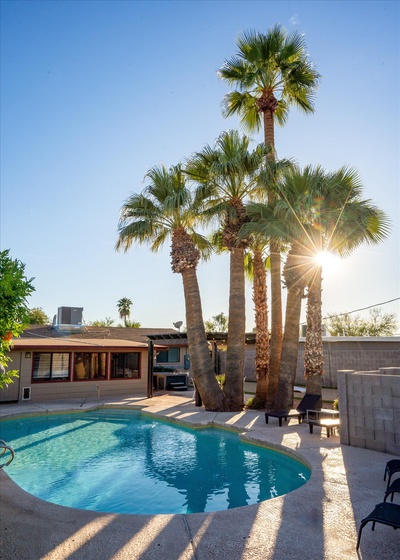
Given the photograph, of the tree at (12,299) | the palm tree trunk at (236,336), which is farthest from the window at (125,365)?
the tree at (12,299)

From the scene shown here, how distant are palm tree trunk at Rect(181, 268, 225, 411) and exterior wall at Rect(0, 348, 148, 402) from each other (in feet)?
22.0

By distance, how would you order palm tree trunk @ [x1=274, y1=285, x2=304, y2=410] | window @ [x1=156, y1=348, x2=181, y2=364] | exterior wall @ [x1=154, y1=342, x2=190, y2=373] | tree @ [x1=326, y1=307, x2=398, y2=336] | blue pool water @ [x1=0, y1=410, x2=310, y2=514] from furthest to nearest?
tree @ [x1=326, y1=307, x2=398, y2=336] < window @ [x1=156, y1=348, x2=181, y2=364] < exterior wall @ [x1=154, y1=342, x2=190, y2=373] < palm tree trunk @ [x1=274, y1=285, x2=304, y2=410] < blue pool water @ [x1=0, y1=410, x2=310, y2=514]

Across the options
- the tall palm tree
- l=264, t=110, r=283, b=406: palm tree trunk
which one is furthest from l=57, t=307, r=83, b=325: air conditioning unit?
l=264, t=110, r=283, b=406: palm tree trunk

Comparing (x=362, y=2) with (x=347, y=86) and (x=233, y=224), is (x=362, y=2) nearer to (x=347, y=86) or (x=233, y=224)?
(x=347, y=86)

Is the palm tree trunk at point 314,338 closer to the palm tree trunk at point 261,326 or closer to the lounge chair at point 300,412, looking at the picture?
the lounge chair at point 300,412

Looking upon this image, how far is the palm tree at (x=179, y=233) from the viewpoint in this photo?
1478 centimetres

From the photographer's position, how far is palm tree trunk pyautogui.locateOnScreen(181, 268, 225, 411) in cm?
1476

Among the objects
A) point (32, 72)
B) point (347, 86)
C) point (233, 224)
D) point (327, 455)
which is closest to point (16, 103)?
point (32, 72)

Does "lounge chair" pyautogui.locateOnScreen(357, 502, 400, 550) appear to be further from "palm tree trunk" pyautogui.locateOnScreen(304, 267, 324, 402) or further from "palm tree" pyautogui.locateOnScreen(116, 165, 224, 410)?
"palm tree" pyautogui.locateOnScreen(116, 165, 224, 410)

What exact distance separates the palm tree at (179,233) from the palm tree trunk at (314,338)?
3657mm

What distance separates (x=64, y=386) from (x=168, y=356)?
9989mm

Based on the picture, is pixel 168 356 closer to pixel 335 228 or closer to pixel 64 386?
pixel 64 386

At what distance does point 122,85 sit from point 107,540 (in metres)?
12.0

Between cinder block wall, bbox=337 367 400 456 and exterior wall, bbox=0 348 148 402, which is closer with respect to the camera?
cinder block wall, bbox=337 367 400 456
